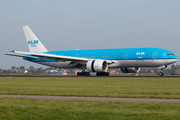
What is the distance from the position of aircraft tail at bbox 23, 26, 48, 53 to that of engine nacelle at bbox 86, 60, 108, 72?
1622 centimetres

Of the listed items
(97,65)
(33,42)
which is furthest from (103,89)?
(33,42)

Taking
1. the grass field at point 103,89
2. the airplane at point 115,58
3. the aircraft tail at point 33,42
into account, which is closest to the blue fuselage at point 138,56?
the airplane at point 115,58

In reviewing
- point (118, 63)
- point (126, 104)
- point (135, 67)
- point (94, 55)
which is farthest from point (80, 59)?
point (126, 104)

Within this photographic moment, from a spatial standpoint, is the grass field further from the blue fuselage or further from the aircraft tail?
the aircraft tail

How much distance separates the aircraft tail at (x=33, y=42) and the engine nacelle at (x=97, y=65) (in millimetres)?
16224

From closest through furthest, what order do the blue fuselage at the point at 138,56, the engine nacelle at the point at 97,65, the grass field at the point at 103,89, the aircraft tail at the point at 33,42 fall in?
the grass field at the point at 103,89 < the blue fuselage at the point at 138,56 < the engine nacelle at the point at 97,65 < the aircraft tail at the point at 33,42

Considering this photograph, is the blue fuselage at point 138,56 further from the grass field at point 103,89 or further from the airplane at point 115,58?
the grass field at point 103,89

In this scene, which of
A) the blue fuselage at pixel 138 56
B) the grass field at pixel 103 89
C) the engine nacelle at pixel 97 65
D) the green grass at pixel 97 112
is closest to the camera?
the green grass at pixel 97 112

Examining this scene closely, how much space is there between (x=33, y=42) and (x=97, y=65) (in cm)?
1973

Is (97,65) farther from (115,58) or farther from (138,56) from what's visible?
(138,56)

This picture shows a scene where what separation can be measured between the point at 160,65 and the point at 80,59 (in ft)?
45.1

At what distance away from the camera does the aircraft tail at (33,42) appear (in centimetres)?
6200

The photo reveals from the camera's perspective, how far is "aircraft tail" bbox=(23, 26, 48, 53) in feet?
203

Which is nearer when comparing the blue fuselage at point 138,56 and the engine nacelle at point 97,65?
the blue fuselage at point 138,56
